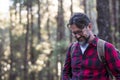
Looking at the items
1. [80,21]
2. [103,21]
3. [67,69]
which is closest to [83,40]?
[80,21]

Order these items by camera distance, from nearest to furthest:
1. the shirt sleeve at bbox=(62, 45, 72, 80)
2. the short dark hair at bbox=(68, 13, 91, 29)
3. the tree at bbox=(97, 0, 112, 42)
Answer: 1. the short dark hair at bbox=(68, 13, 91, 29)
2. the shirt sleeve at bbox=(62, 45, 72, 80)
3. the tree at bbox=(97, 0, 112, 42)

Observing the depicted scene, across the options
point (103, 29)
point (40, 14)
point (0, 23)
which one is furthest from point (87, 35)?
point (0, 23)

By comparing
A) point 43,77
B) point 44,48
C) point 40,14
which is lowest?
point 43,77

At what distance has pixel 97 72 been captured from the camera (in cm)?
448

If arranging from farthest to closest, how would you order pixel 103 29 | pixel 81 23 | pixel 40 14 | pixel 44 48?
pixel 40 14 < pixel 44 48 < pixel 103 29 < pixel 81 23

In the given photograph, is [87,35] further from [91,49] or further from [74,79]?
[74,79]

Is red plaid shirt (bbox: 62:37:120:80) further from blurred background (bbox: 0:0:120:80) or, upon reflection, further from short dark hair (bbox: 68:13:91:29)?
blurred background (bbox: 0:0:120:80)

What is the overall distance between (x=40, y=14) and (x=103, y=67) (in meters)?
44.2

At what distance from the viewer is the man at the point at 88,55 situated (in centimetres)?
444

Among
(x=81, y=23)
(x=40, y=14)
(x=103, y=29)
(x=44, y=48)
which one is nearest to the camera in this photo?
(x=81, y=23)

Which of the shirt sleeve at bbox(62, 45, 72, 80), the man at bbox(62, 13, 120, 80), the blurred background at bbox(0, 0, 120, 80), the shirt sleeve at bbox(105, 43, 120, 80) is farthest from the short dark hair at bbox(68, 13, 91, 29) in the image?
the blurred background at bbox(0, 0, 120, 80)

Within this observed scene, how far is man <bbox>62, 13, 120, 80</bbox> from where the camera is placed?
4445 millimetres

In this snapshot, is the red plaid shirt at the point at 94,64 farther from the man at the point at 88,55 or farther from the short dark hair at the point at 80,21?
the short dark hair at the point at 80,21

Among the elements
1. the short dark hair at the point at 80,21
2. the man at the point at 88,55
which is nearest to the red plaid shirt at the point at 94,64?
the man at the point at 88,55
